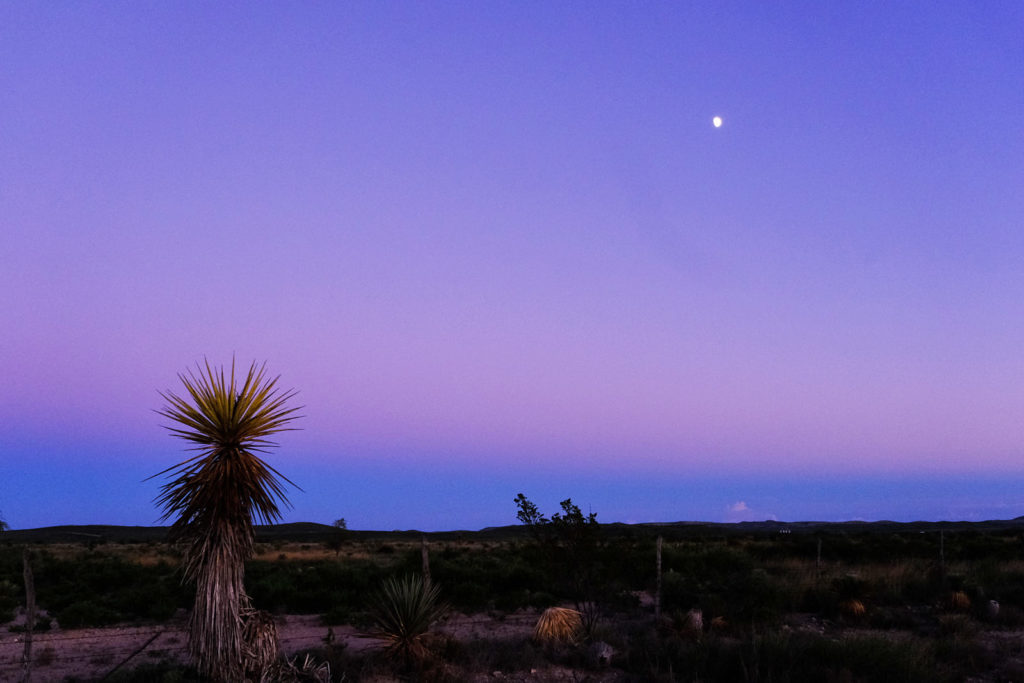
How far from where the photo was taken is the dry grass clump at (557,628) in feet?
42.5

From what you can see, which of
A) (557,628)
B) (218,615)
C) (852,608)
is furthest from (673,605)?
(218,615)

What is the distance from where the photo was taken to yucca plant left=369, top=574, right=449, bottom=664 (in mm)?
11422

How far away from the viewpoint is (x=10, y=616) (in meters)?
18.4

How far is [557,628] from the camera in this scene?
1309 cm

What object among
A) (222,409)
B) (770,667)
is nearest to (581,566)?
(770,667)

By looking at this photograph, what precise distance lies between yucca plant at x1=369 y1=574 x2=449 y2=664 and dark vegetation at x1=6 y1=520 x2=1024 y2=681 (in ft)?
0.80

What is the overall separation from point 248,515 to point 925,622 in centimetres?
1523

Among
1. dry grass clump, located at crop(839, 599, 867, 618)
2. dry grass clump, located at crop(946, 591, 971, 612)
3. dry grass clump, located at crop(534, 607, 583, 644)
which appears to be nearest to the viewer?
dry grass clump, located at crop(534, 607, 583, 644)

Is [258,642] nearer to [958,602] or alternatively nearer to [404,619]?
[404,619]

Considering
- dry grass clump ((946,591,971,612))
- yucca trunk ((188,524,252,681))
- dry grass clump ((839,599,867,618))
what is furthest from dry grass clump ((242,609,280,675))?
dry grass clump ((946,591,971,612))

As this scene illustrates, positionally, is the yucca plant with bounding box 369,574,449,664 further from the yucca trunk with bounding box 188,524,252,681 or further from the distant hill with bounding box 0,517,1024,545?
the distant hill with bounding box 0,517,1024,545

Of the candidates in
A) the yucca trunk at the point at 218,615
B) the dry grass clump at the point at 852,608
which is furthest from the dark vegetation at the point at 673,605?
the yucca trunk at the point at 218,615

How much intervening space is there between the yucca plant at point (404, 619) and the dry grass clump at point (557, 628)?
2.19 meters

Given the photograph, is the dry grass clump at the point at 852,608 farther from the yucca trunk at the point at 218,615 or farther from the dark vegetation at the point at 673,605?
the yucca trunk at the point at 218,615
